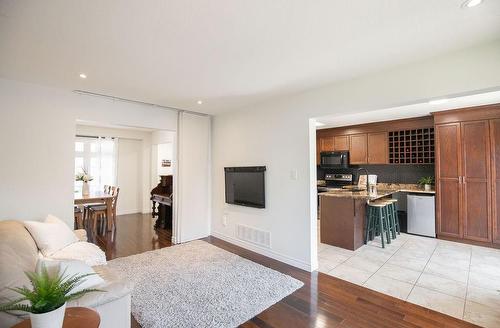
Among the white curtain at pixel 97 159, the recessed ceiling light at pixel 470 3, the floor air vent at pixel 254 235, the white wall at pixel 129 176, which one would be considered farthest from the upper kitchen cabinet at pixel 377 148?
the white curtain at pixel 97 159

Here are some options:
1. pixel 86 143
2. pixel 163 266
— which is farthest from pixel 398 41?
pixel 86 143

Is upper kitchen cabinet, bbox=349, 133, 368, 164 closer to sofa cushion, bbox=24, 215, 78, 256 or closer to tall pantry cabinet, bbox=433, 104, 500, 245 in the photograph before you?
tall pantry cabinet, bbox=433, 104, 500, 245

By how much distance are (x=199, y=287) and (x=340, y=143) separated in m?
5.35

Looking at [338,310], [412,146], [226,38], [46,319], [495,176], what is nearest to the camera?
[46,319]

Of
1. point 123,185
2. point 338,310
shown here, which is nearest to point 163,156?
point 123,185

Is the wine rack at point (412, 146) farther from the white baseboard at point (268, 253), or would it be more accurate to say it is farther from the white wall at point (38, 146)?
the white wall at point (38, 146)

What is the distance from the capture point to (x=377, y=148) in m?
5.84

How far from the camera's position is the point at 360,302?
245 cm

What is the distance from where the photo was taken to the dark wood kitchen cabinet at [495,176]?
3952 mm

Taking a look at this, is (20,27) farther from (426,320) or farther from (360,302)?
(426,320)

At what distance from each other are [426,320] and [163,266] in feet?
10.0

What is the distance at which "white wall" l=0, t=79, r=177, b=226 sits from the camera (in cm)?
290

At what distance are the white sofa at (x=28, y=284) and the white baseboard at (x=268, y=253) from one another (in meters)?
2.30

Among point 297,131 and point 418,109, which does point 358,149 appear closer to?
point 418,109
